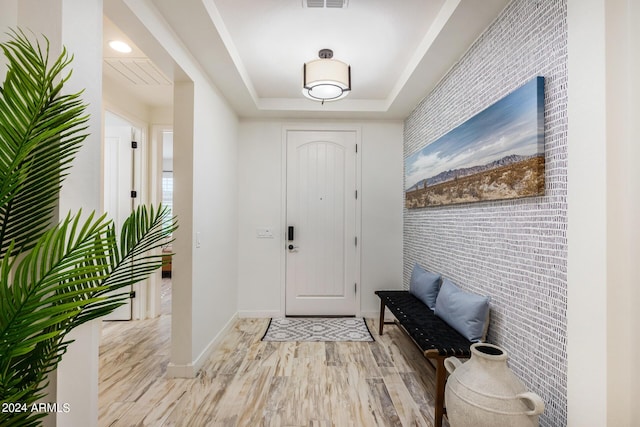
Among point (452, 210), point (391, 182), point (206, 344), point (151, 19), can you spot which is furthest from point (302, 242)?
point (151, 19)

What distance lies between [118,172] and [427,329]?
3.59 metres

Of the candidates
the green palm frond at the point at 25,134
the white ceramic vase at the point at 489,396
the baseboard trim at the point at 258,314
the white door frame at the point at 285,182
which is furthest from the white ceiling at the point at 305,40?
the baseboard trim at the point at 258,314

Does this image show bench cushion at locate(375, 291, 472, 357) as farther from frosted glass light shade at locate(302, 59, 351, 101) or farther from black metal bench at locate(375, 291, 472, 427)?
frosted glass light shade at locate(302, 59, 351, 101)

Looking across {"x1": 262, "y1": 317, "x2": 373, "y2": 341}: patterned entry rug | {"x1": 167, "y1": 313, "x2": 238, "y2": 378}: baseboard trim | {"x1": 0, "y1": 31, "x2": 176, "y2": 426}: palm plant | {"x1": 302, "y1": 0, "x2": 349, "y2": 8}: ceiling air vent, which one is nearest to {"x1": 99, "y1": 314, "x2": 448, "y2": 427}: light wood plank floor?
{"x1": 167, "y1": 313, "x2": 238, "y2": 378}: baseboard trim

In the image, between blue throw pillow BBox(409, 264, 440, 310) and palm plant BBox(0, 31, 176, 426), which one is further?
blue throw pillow BBox(409, 264, 440, 310)

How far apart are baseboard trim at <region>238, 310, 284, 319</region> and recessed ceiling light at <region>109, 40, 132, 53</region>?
2895 mm

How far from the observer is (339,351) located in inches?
114

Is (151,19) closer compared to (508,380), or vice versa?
A: (508,380)

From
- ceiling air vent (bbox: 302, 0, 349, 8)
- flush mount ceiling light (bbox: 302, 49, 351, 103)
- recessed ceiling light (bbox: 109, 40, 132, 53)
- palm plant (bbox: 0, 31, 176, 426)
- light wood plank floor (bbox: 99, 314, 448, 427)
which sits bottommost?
light wood plank floor (bbox: 99, 314, 448, 427)

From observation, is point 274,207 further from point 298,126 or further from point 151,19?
point 151,19

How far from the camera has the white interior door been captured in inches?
143

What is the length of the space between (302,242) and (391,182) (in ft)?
4.36

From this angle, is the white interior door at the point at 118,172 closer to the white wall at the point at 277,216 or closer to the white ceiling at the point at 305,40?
the white ceiling at the point at 305,40

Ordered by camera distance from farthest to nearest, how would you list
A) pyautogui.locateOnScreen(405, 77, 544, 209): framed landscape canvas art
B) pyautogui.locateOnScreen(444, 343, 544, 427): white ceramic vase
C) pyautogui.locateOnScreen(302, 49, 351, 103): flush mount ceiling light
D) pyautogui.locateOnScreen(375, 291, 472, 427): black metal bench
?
pyautogui.locateOnScreen(302, 49, 351, 103): flush mount ceiling light < pyautogui.locateOnScreen(375, 291, 472, 427): black metal bench < pyautogui.locateOnScreen(405, 77, 544, 209): framed landscape canvas art < pyautogui.locateOnScreen(444, 343, 544, 427): white ceramic vase
